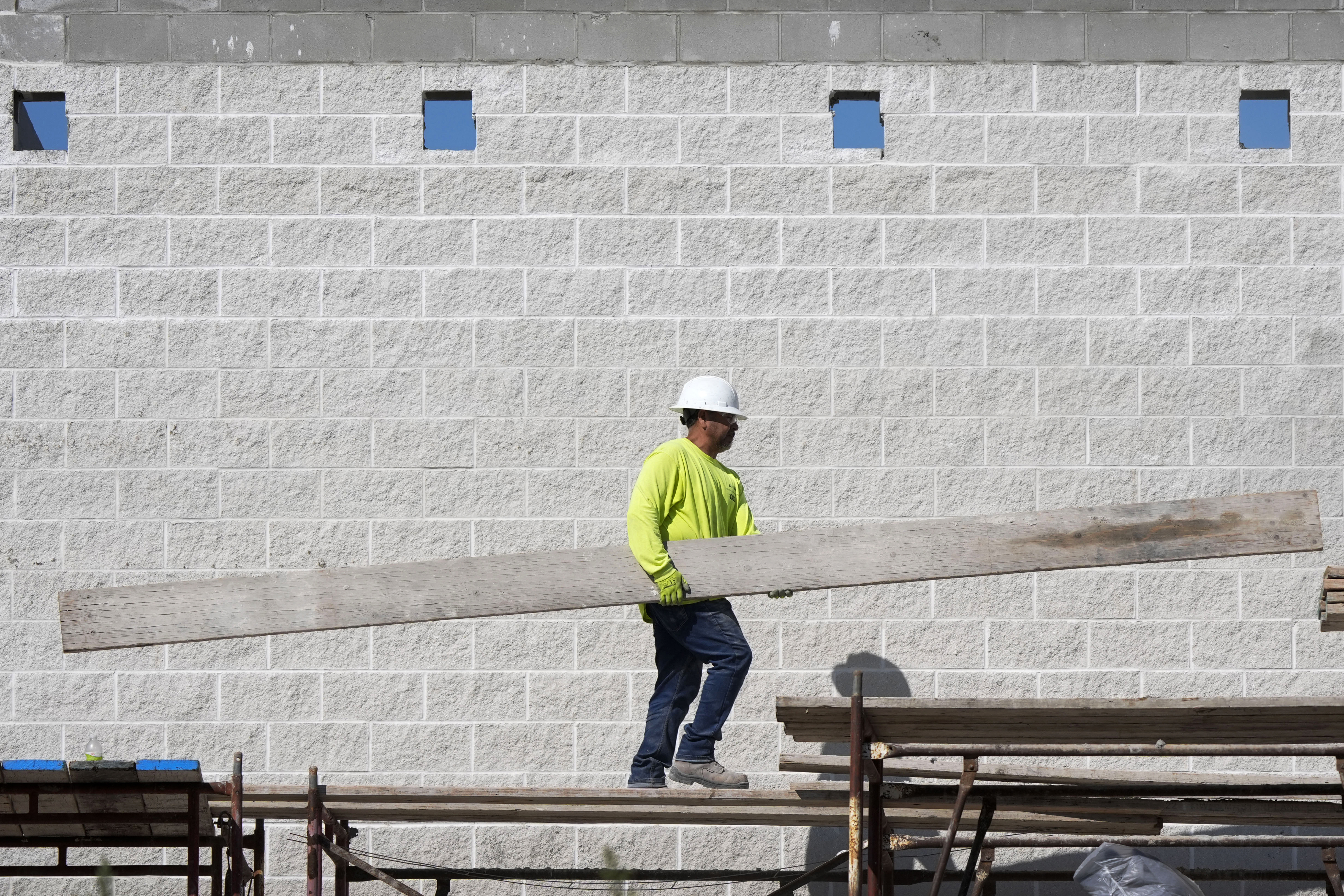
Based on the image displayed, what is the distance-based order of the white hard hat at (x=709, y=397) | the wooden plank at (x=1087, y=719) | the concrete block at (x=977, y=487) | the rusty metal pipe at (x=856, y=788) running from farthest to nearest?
the concrete block at (x=977, y=487) < the white hard hat at (x=709, y=397) < the rusty metal pipe at (x=856, y=788) < the wooden plank at (x=1087, y=719)

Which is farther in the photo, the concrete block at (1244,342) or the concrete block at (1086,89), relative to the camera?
the concrete block at (1086,89)

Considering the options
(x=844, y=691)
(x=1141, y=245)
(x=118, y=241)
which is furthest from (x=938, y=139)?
(x=118, y=241)

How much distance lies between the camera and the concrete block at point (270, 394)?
714 centimetres

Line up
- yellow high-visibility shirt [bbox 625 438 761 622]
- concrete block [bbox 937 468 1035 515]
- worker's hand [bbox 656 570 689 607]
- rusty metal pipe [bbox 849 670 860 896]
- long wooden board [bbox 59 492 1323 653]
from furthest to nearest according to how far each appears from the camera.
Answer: concrete block [bbox 937 468 1035 515], yellow high-visibility shirt [bbox 625 438 761 622], worker's hand [bbox 656 570 689 607], long wooden board [bbox 59 492 1323 653], rusty metal pipe [bbox 849 670 860 896]

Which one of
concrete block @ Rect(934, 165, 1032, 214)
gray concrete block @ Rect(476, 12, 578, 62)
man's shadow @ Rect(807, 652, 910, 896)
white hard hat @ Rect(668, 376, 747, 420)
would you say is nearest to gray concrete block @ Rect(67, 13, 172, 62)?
gray concrete block @ Rect(476, 12, 578, 62)

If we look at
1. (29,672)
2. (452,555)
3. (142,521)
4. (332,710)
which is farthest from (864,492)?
(29,672)

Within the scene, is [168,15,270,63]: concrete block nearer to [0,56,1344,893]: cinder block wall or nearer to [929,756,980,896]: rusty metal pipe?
[0,56,1344,893]: cinder block wall

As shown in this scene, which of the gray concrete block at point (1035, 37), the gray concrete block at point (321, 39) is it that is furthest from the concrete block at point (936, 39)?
the gray concrete block at point (321, 39)

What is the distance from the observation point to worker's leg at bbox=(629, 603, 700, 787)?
574cm

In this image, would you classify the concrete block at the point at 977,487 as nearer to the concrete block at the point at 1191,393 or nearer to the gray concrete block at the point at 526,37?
the concrete block at the point at 1191,393

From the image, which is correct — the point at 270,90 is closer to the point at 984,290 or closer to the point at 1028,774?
the point at 984,290

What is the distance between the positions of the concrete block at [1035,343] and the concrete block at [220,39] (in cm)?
377

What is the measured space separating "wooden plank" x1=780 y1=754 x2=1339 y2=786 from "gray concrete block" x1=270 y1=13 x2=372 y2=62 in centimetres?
406

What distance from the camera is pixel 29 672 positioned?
23.1 ft
